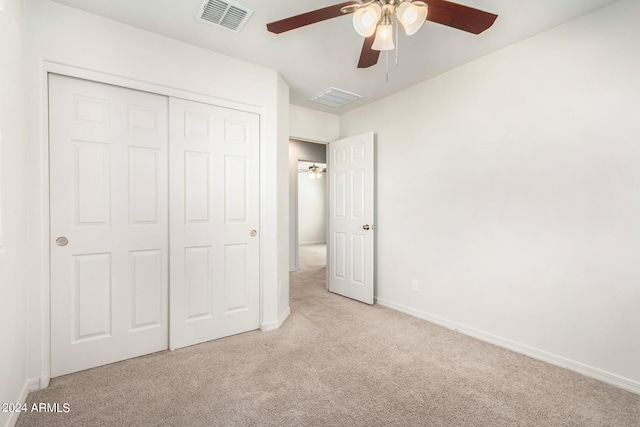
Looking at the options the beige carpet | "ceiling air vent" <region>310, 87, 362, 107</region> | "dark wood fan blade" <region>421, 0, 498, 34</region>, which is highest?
"ceiling air vent" <region>310, 87, 362, 107</region>

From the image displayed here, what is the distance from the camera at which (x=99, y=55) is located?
211 cm

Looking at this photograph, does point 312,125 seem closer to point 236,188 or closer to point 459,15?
point 236,188

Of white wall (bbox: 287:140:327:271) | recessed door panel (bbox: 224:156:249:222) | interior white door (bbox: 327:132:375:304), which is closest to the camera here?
recessed door panel (bbox: 224:156:249:222)

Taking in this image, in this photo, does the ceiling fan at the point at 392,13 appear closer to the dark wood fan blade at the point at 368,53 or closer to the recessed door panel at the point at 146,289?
the dark wood fan blade at the point at 368,53

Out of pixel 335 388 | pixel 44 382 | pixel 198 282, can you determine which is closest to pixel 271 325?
pixel 198 282

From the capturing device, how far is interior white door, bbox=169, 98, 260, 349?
8.05 feet

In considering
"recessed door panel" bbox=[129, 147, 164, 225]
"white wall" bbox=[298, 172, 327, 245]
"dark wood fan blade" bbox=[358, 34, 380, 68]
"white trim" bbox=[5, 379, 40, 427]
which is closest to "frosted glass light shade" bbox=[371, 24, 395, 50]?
"dark wood fan blade" bbox=[358, 34, 380, 68]

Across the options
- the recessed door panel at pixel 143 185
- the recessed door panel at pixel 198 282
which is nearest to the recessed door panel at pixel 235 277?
the recessed door panel at pixel 198 282

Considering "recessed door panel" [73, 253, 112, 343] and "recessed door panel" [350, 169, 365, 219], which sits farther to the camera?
"recessed door panel" [350, 169, 365, 219]

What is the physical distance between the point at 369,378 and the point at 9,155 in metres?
2.53

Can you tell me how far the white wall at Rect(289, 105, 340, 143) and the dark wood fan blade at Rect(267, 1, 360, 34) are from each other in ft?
7.15

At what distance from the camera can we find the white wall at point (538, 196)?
197 cm

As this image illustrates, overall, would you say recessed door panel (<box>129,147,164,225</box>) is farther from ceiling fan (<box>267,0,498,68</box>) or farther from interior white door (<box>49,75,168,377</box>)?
ceiling fan (<box>267,0,498,68</box>)

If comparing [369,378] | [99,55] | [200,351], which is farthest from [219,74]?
[369,378]
